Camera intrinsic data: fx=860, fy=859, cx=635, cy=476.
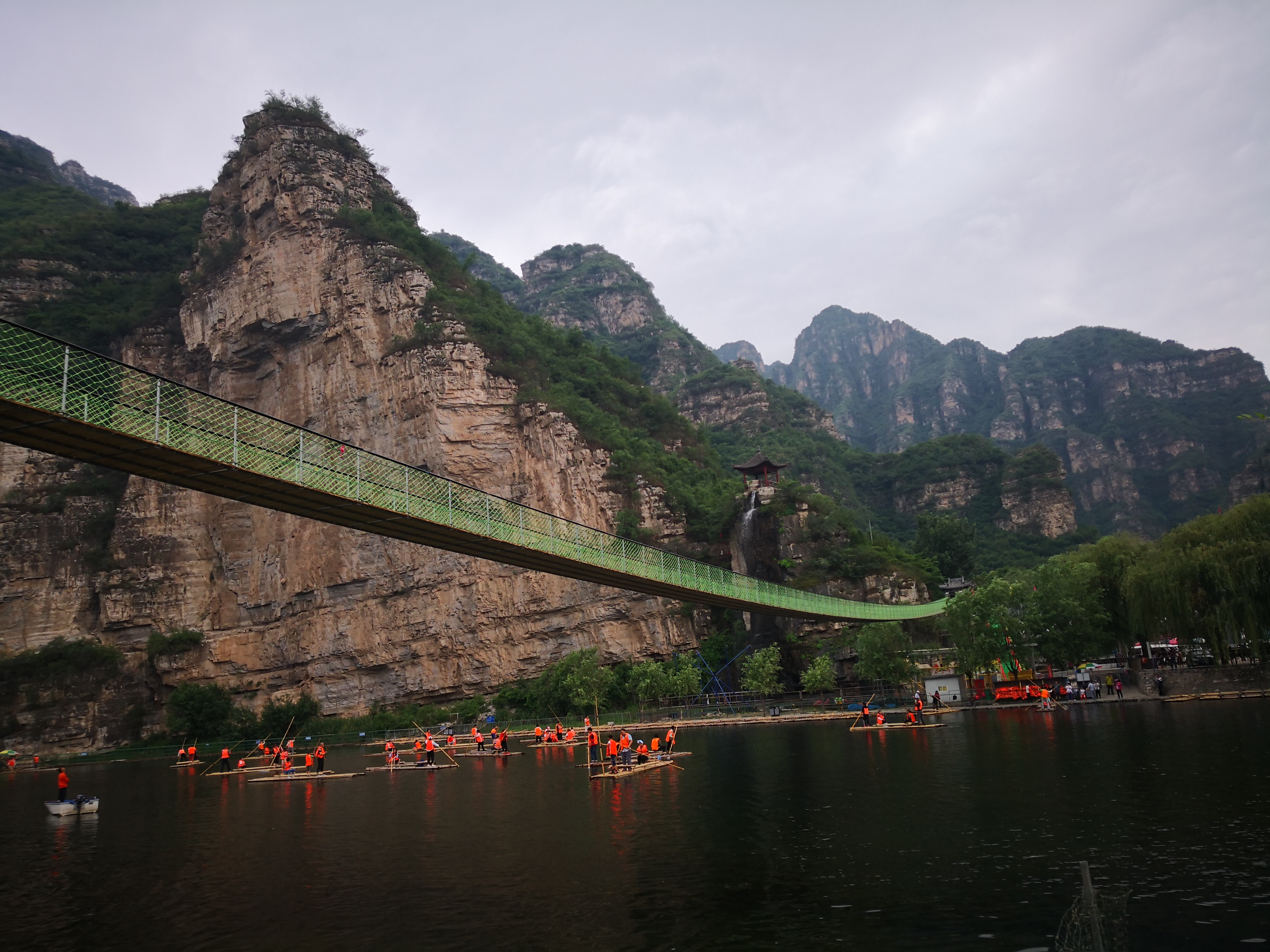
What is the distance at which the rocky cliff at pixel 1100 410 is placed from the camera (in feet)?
349

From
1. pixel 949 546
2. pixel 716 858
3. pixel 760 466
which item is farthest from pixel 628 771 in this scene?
pixel 949 546

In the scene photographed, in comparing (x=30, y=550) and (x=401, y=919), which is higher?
(x=30, y=550)

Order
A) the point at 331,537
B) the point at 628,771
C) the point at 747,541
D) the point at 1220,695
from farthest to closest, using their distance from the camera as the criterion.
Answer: the point at 747,541 < the point at 331,537 < the point at 1220,695 < the point at 628,771

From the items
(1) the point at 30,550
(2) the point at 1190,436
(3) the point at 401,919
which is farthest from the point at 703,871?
(2) the point at 1190,436

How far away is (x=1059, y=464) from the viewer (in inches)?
3516

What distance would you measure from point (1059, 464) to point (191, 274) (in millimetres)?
81884

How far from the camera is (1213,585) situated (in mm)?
28875

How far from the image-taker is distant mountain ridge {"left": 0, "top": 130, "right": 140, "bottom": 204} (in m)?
84.6

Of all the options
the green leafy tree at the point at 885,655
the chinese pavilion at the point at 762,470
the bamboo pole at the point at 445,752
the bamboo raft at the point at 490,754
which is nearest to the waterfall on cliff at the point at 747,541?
the chinese pavilion at the point at 762,470

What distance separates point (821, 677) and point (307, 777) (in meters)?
25.7

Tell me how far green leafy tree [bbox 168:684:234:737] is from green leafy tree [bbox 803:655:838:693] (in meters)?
32.8

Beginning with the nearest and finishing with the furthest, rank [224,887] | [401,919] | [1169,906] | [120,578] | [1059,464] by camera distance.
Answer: [1169,906], [401,919], [224,887], [120,578], [1059,464]

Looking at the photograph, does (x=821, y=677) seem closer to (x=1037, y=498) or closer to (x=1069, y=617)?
(x=1069, y=617)

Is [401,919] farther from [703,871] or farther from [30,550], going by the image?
[30,550]
